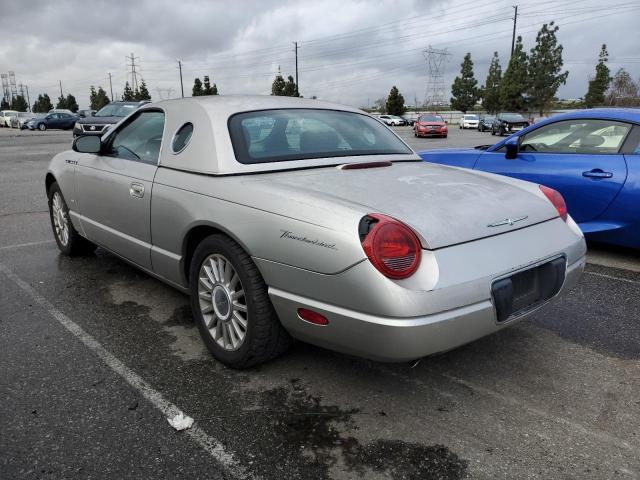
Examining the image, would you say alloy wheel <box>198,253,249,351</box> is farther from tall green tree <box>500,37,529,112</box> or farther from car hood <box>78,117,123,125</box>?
tall green tree <box>500,37,529,112</box>

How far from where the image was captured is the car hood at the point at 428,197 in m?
2.46

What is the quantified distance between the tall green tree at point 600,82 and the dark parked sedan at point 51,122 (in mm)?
51825

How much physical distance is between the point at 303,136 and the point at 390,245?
4.62 feet

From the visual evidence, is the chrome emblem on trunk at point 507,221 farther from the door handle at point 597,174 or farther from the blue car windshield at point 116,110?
the blue car windshield at point 116,110

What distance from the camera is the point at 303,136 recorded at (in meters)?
3.47

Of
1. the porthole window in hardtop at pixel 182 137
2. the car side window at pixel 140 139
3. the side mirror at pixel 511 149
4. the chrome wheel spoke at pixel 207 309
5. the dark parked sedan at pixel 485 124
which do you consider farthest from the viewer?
the dark parked sedan at pixel 485 124

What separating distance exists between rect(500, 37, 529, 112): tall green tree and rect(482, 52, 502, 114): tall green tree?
19.6 feet

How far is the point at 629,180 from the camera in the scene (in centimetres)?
475

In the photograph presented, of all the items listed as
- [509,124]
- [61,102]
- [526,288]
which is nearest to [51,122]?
[509,124]

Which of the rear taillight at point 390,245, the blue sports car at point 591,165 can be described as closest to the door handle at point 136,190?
the rear taillight at point 390,245

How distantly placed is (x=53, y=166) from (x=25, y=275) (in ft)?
3.42

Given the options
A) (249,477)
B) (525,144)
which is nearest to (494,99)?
(525,144)

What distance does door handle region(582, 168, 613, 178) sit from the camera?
192 inches

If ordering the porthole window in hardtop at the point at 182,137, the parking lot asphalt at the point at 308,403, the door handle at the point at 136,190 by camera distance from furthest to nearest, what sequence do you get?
1. the door handle at the point at 136,190
2. the porthole window in hardtop at the point at 182,137
3. the parking lot asphalt at the point at 308,403
